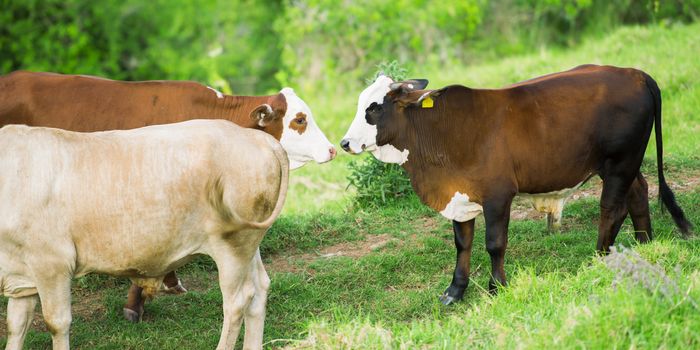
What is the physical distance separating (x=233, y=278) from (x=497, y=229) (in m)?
1.95

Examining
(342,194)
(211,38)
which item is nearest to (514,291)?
(342,194)

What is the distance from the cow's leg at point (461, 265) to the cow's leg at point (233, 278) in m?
1.62

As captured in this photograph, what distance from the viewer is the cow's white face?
7266 millimetres

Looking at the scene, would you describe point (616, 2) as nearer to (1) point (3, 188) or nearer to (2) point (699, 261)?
(2) point (699, 261)

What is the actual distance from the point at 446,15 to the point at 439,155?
12.1 metres

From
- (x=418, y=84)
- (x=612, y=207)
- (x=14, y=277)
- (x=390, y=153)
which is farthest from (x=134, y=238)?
(x=612, y=207)

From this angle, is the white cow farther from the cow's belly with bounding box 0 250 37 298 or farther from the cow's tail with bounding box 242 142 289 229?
the cow's belly with bounding box 0 250 37 298

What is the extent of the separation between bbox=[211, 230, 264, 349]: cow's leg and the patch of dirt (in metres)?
2.00

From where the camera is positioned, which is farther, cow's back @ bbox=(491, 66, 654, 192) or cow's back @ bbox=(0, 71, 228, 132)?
cow's back @ bbox=(0, 71, 228, 132)

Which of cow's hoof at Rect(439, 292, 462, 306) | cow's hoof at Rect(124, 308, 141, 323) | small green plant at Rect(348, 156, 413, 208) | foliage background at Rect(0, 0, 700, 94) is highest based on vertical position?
cow's hoof at Rect(439, 292, 462, 306)

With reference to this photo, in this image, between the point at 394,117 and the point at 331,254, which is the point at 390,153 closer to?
the point at 394,117

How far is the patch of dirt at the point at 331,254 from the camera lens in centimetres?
780

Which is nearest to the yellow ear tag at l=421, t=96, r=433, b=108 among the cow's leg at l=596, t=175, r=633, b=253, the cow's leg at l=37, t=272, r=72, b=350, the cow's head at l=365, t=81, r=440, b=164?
the cow's head at l=365, t=81, r=440, b=164

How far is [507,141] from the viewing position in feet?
21.9
